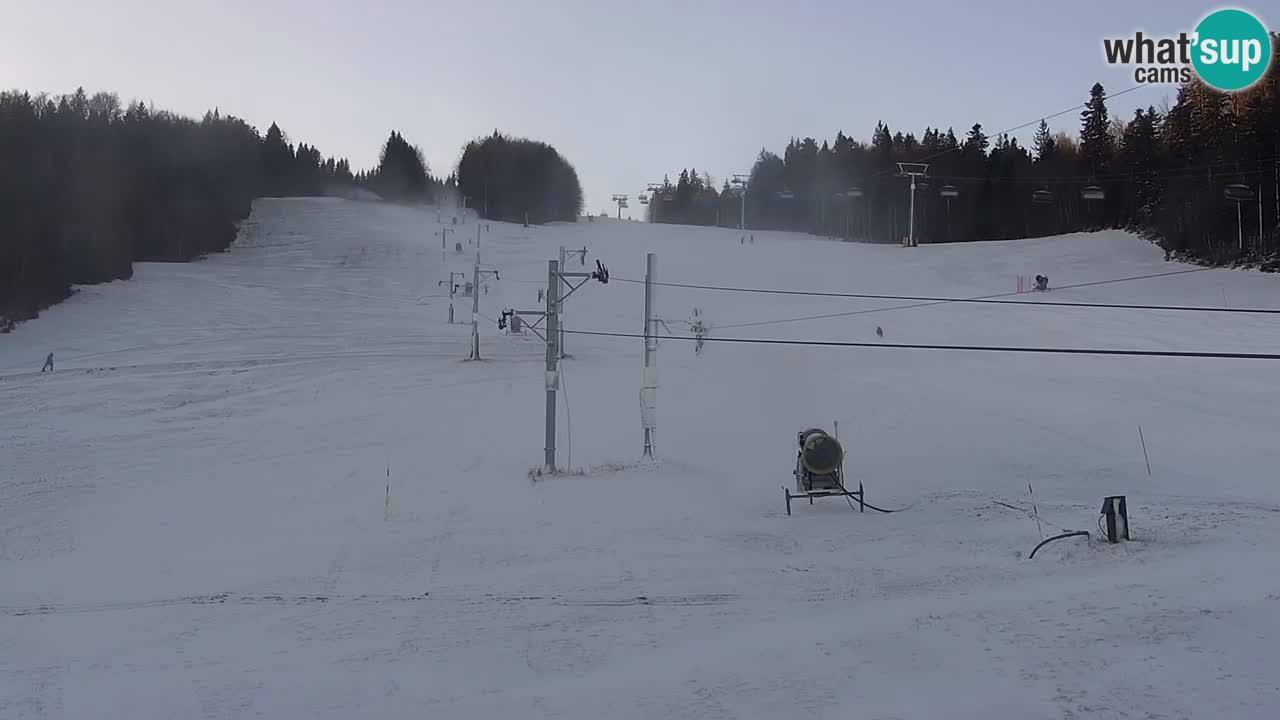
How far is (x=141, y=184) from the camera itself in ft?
235

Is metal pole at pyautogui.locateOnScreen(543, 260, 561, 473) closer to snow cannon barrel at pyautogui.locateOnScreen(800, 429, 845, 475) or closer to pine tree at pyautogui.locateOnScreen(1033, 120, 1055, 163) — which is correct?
snow cannon barrel at pyautogui.locateOnScreen(800, 429, 845, 475)

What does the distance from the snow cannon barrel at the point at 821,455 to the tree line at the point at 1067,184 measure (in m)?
12.1

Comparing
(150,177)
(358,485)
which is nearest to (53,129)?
(150,177)

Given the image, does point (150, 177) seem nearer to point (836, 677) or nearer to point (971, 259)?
point (971, 259)

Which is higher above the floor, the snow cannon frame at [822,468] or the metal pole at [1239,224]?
the metal pole at [1239,224]

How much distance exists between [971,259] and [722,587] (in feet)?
195

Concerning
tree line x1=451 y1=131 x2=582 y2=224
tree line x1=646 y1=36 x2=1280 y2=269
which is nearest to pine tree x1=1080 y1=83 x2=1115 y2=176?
tree line x1=646 y1=36 x2=1280 y2=269

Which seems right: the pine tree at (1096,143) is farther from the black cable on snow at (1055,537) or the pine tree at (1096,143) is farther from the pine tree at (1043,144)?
the black cable on snow at (1055,537)

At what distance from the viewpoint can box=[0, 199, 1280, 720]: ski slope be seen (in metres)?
8.72

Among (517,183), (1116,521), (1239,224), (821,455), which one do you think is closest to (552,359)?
(821,455)

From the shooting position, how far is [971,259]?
66.1 meters

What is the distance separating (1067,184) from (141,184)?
254 feet

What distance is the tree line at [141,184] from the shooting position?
49.0 m

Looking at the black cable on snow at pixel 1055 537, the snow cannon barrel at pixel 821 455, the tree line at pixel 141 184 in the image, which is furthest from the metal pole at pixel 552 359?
the tree line at pixel 141 184
